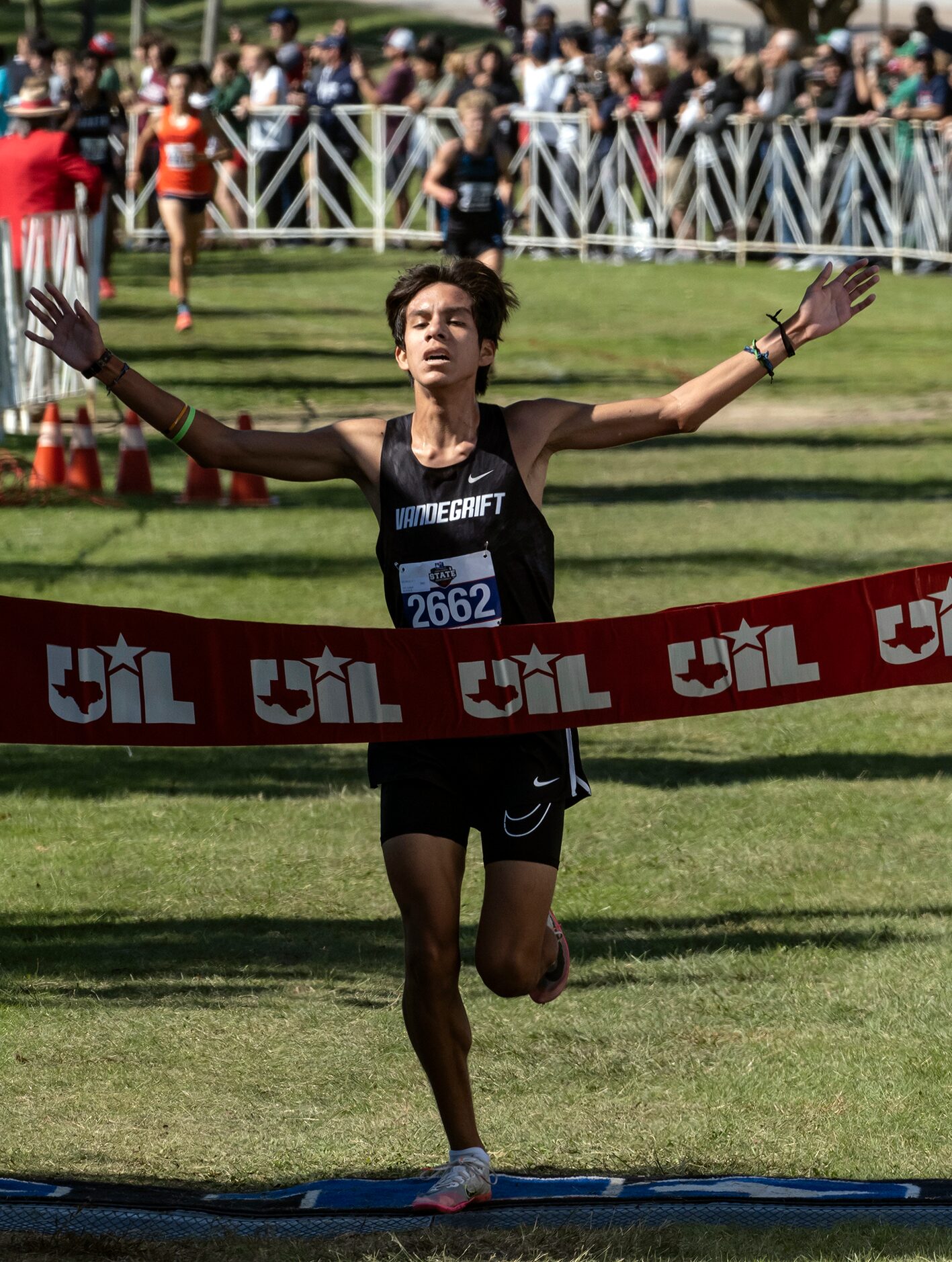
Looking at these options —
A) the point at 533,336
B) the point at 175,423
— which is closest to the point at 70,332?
the point at 175,423

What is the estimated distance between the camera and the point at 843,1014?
6184 mm

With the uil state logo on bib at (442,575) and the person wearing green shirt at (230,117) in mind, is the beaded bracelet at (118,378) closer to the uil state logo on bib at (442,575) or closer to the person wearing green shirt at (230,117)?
the uil state logo on bib at (442,575)

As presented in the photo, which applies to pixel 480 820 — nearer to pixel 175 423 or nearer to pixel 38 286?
pixel 175 423

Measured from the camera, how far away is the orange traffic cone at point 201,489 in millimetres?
14461

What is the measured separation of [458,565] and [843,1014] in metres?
2.01

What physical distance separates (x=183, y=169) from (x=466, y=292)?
15635mm

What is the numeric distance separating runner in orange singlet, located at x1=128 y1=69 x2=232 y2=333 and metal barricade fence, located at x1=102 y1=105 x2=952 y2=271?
27.7ft

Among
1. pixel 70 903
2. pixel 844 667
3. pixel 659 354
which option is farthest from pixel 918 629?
pixel 659 354

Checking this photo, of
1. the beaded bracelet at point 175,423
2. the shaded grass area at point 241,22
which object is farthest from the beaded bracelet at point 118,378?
the shaded grass area at point 241,22

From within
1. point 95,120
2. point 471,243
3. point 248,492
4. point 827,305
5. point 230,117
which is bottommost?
point 827,305

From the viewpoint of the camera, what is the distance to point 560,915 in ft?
23.5

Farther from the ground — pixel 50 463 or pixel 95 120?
pixel 95 120

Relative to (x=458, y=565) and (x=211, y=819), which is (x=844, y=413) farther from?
(x=458, y=565)

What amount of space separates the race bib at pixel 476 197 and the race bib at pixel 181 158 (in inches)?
138
